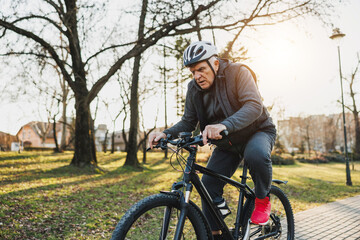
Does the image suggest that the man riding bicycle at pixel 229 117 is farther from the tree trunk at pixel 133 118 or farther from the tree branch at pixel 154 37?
the tree trunk at pixel 133 118

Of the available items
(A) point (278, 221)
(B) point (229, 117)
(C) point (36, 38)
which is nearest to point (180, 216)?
(B) point (229, 117)

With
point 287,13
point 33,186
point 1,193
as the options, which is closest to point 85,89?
point 33,186

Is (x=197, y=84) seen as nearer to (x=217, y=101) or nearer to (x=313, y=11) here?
(x=217, y=101)

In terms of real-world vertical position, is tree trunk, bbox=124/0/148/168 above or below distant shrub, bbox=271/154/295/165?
above

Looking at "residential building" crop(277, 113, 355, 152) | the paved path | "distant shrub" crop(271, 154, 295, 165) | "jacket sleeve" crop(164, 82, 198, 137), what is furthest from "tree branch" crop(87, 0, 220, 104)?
"residential building" crop(277, 113, 355, 152)

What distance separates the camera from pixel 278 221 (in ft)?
11.1

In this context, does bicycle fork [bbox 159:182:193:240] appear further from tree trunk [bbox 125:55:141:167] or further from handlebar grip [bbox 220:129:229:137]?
tree trunk [bbox 125:55:141:167]

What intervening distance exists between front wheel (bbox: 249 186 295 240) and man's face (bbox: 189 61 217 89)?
150 cm

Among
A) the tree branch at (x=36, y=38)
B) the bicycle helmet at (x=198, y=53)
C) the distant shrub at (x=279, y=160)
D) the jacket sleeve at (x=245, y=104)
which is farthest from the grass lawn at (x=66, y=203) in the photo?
the distant shrub at (x=279, y=160)

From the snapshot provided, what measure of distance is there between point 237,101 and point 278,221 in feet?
5.56

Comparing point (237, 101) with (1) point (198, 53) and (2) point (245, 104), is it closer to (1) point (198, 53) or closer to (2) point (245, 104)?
(2) point (245, 104)

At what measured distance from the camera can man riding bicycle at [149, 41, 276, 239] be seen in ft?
8.05

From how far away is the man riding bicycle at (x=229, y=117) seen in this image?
8.05 ft

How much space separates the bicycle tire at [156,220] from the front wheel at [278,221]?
3.39 feet
